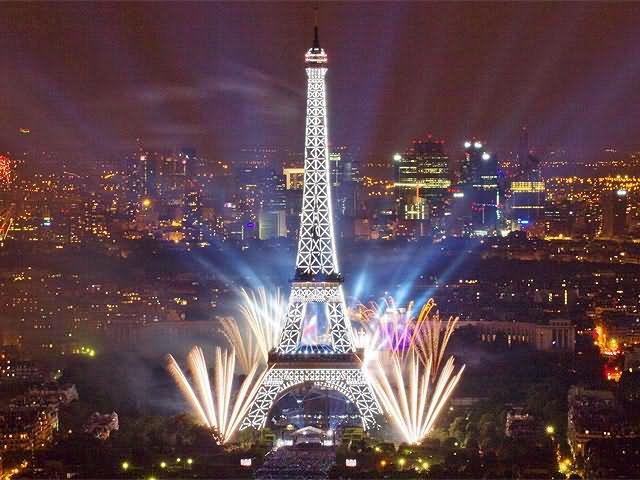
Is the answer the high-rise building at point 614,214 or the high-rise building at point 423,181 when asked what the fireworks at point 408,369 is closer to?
the high-rise building at point 423,181

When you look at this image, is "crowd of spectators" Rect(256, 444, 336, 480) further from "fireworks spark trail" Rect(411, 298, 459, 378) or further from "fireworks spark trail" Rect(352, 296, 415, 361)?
"fireworks spark trail" Rect(411, 298, 459, 378)

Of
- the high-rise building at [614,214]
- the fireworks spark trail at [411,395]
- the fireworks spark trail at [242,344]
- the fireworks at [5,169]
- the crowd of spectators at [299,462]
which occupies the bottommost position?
the crowd of spectators at [299,462]

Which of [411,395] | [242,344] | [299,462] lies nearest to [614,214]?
[242,344]

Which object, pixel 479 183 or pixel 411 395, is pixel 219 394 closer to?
pixel 411 395

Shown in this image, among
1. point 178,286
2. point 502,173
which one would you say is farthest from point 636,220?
point 178,286

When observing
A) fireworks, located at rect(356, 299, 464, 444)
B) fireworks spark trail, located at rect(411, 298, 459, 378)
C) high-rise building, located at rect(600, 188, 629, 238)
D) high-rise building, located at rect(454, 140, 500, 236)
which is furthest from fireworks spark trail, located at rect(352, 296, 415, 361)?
high-rise building, located at rect(600, 188, 629, 238)

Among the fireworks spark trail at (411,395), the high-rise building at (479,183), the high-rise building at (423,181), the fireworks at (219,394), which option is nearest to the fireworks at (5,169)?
the fireworks at (219,394)
